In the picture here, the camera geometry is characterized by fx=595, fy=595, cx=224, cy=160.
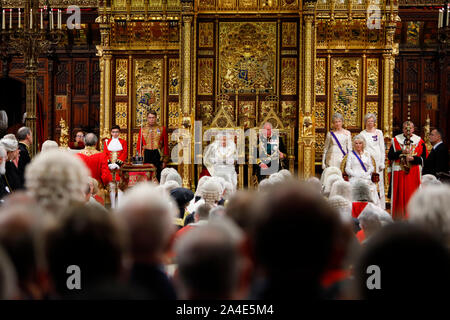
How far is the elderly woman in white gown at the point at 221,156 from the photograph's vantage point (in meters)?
12.1

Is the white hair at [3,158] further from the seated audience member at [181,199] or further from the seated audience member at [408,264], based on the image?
the seated audience member at [408,264]

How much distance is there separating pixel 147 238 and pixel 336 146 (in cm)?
1000

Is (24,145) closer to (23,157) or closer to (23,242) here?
(23,157)

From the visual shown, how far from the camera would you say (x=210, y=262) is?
216 centimetres

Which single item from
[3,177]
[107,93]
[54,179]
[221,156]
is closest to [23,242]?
[54,179]

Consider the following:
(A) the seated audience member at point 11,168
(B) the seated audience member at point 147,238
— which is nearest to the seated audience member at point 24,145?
(A) the seated audience member at point 11,168

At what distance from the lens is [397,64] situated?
15.4 m

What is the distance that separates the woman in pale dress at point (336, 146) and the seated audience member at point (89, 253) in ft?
32.8

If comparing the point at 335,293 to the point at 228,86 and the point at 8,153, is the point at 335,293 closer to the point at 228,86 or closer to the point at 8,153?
the point at 8,153

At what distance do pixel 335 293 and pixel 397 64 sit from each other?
45.6ft

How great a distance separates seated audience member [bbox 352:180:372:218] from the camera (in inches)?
251

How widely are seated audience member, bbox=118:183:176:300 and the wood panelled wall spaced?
13.5 metres

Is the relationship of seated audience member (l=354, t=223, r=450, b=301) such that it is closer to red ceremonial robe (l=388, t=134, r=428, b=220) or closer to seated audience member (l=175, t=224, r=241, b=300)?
seated audience member (l=175, t=224, r=241, b=300)

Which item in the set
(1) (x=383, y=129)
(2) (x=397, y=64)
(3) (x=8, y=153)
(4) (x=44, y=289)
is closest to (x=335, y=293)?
(4) (x=44, y=289)
